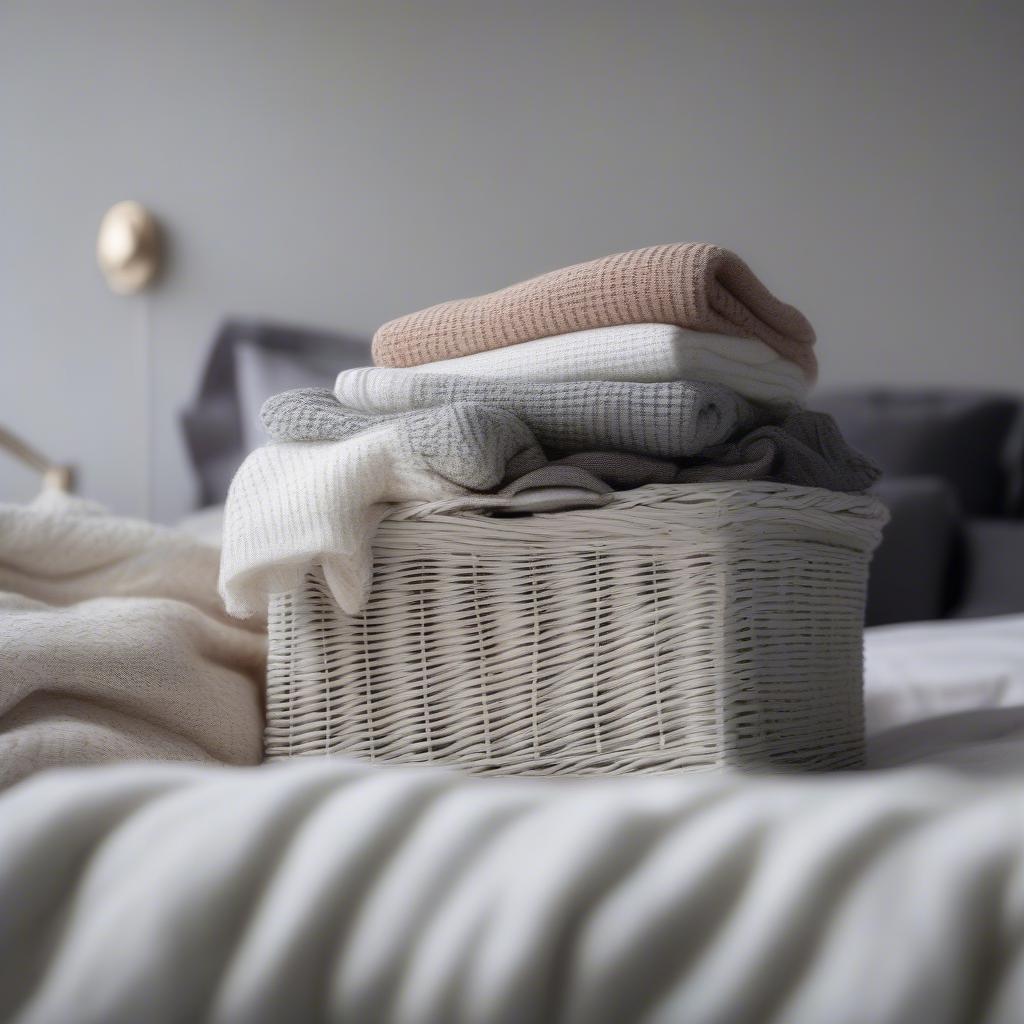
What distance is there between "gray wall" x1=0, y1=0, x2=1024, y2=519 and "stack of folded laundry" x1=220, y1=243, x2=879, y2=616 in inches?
54.1

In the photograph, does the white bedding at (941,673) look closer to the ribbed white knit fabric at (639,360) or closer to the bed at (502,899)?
the ribbed white knit fabric at (639,360)

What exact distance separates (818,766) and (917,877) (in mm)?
797

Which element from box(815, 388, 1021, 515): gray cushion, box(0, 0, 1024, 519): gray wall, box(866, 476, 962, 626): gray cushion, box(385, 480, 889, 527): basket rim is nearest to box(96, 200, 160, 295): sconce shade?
box(0, 0, 1024, 519): gray wall

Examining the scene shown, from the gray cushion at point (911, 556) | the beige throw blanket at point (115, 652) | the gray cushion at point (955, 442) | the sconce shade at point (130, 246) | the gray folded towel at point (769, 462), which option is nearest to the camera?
the beige throw blanket at point (115, 652)

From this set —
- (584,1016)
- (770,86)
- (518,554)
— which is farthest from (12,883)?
(770,86)

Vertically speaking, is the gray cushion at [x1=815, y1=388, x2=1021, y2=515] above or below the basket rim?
below

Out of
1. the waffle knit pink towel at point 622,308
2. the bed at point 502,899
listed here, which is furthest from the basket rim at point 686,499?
the bed at point 502,899

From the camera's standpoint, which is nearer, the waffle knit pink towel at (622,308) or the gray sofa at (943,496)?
the waffle knit pink towel at (622,308)

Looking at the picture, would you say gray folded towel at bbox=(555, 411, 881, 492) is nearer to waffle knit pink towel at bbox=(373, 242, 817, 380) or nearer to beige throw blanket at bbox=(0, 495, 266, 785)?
waffle knit pink towel at bbox=(373, 242, 817, 380)

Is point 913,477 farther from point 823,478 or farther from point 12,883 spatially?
point 12,883

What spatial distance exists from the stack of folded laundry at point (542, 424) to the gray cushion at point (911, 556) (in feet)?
3.09

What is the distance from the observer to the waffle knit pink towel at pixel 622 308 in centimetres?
81

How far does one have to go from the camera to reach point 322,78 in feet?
7.94

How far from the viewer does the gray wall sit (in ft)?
7.03
